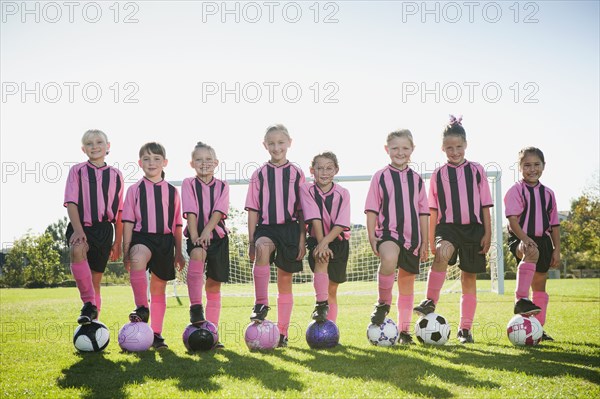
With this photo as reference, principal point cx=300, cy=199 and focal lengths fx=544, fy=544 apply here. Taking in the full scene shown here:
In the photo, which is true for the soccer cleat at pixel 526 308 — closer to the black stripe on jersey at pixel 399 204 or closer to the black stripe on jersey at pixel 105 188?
the black stripe on jersey at pixel 399 204

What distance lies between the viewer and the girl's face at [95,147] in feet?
18.2

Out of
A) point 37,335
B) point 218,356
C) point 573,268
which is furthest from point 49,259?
point 573,268

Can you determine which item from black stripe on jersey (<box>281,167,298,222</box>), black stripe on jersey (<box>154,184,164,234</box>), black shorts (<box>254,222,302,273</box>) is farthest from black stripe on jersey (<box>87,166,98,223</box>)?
black stripe on jersey (<box>281,167,298,222</box>)

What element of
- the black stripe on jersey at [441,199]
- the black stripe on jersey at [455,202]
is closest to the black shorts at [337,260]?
the black stripe on jersey at [441,199]

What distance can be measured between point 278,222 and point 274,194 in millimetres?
284

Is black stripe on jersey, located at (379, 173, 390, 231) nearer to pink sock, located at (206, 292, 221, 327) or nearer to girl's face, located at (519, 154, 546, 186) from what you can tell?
girl's face, located at (519, 154, 546, 186)

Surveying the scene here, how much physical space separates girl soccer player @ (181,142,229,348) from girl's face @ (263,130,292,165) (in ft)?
1.87

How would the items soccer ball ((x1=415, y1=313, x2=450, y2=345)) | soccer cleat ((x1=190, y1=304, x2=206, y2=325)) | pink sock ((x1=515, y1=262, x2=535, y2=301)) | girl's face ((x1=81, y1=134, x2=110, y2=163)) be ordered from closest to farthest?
1. soccer cleat ((x1=190, y1=304, x2=206, y2=325))
2. soccer ball ((x1=415, y1=313, x2=450, y2=345))
3. girl's face ((x1=81, y1=134, x2=110, y2=163))
4. pink sock ((x1=515, y1=262, x2=535, y2=301))

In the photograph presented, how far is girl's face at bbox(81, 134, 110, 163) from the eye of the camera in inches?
218

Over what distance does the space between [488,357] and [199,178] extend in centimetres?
317

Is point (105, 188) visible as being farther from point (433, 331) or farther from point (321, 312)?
point (433, 331)

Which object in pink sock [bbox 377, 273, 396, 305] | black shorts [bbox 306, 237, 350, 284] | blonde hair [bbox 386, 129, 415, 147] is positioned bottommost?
pink sock [bbox 377, 273, 396, 305]

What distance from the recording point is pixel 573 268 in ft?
152

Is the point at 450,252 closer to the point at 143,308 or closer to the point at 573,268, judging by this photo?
the point at 143,308
